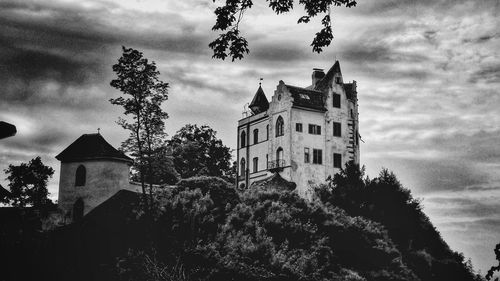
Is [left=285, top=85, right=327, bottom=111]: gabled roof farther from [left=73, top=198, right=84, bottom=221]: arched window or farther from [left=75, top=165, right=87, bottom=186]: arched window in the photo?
[left=73, top=198, right=84, bottom=221]: arched window

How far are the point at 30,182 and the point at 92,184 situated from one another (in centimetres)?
1308

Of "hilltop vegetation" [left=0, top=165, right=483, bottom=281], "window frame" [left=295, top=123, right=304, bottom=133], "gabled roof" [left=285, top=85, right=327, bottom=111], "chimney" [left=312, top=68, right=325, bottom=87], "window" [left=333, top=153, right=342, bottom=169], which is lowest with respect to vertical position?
"hilltop vegetation" [left=0, top=165, right=483, bottom=281]

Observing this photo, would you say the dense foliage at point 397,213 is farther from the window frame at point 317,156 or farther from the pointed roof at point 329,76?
the pointed roof at point 329,76

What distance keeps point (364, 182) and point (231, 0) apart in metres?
42.2

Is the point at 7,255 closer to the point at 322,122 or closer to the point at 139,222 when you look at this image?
the point at 139,222

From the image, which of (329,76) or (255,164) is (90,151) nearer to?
(255,164)

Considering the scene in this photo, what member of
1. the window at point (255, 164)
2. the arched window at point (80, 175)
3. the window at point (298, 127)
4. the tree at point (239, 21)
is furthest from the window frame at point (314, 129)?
the tree at point (239, 21)

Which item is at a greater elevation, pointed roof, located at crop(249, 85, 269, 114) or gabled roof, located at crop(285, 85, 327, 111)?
pointed roof, located at crop(249, 85, 269, 114)

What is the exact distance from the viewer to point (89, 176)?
158ft

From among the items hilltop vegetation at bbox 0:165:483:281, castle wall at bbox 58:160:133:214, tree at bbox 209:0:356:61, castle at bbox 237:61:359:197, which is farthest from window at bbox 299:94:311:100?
tree at bbox 209:0:356:61

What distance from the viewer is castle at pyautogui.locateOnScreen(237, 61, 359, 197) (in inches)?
2239

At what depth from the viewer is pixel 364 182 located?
50.1 m

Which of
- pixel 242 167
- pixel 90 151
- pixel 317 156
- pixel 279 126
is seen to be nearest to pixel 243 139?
pixel 242 167

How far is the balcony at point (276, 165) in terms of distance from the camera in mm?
56875
